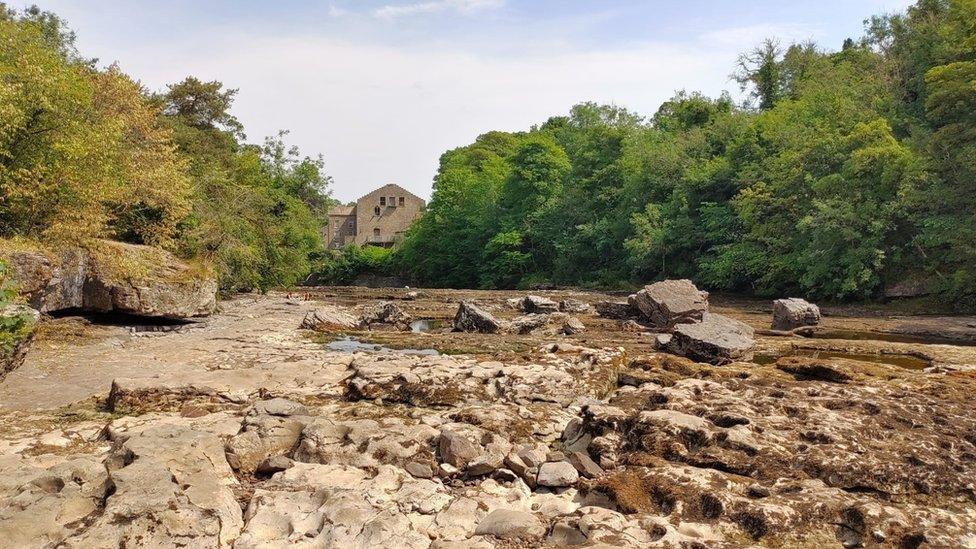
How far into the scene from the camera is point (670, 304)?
20.8 m

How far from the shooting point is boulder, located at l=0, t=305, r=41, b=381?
332 inches

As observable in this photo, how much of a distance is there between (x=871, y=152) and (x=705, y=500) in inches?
1096

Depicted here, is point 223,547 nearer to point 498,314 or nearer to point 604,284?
point 498,314

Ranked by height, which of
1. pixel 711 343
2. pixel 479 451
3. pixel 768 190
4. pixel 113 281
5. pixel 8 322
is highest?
pixel 768 190

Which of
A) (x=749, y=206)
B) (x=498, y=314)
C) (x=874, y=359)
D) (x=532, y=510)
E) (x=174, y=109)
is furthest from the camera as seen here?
(x=174, y=109)

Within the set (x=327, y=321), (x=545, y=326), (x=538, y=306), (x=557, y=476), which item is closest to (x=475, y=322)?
(x=545, y=326)

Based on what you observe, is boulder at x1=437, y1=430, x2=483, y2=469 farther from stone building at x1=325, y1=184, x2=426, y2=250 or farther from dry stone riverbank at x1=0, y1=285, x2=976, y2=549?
stone building at x1=325, y1=184, x2=426, y2=250

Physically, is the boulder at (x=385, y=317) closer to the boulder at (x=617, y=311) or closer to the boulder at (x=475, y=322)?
the boulder at (x=475, y=322)

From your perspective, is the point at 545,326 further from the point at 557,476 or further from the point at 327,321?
the point at 557,476

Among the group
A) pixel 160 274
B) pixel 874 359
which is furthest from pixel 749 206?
pixel 160 274

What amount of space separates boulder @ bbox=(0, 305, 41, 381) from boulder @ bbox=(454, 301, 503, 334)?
11.3 meters

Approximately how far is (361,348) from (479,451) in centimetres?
915

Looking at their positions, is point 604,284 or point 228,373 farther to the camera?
point 604,284

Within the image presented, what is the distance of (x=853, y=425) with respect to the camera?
758cm
